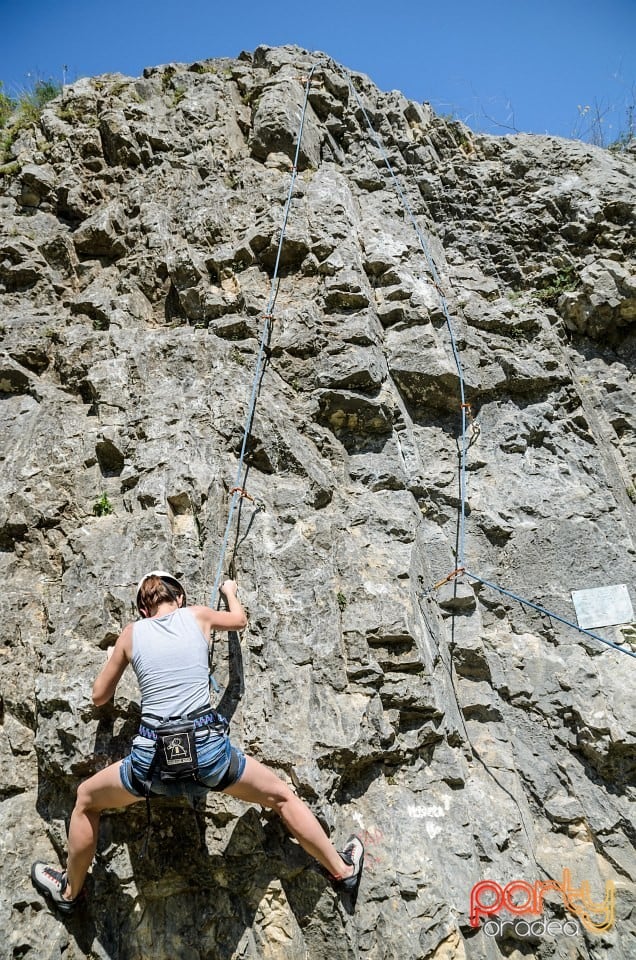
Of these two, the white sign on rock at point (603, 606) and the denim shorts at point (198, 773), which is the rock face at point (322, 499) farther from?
the denim shorts at point (198, 773)

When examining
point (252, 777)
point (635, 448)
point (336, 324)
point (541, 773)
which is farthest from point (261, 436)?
point (635, 448)

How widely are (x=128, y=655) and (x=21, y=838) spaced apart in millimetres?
1387

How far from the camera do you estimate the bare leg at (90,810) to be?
10.6ft

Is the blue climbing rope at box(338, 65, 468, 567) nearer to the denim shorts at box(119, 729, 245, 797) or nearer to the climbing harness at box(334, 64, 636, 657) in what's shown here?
the climbing harness at box(334, 64, 636, 657)

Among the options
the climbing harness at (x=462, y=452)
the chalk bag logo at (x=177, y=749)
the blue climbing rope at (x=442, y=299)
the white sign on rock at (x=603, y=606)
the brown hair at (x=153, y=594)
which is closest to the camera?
the chalk bag logo at (x=177, y=749)

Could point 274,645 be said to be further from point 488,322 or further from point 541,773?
point 488,322

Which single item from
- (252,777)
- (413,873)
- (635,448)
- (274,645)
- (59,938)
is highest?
(635,448)

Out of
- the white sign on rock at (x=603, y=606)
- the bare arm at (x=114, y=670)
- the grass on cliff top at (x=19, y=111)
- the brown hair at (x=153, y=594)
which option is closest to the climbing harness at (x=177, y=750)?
the bare arm at (x=114, y=670)

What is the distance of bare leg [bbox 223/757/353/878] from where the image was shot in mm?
3322

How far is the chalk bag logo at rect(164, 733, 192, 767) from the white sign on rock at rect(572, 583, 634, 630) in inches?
139

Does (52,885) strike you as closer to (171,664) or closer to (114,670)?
(114,670)

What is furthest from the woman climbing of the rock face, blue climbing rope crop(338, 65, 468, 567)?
blue climbing rope crop(338, 65, 468, 567)

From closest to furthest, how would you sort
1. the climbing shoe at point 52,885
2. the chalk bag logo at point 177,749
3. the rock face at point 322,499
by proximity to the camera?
the chalk bag logo at point 177,749
the climbing shoe at point 52,885
the rock face at point 322,499

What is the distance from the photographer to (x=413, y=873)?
11.8ft
